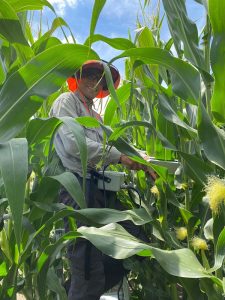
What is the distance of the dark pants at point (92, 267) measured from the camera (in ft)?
3.98

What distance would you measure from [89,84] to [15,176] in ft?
3.20

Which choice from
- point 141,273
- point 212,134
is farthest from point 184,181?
point 141,273

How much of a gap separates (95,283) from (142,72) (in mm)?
704

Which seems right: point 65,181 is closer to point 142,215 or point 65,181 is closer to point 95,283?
point 142,215

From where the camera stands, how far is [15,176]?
51cm

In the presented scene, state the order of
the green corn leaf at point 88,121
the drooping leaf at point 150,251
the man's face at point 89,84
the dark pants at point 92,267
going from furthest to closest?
the man's face at point 89,84 < the dark pants at point 92,267 < the green corn leaf at point 88,121 < the drooping leaf at point 150,251

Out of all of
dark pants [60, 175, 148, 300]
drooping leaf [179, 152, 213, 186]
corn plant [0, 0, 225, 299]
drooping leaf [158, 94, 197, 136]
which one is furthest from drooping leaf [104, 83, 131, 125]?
dark pants [60, 175, 148, 300]

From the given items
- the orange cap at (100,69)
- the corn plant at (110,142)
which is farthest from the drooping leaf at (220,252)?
the orange cap at (100,69)

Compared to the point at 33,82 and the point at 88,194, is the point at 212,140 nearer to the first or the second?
the point at 33,82

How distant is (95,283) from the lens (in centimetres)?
123

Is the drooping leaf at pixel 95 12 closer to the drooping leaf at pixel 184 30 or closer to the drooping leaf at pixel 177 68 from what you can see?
the drooping leaf at pixel 177 68

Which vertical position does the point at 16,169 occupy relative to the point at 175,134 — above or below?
above

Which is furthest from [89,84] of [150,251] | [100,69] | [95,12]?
[150,251]

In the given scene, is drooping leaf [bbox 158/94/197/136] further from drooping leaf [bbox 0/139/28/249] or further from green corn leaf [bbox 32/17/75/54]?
drooping leaf [bbox 0/139/28/249]
